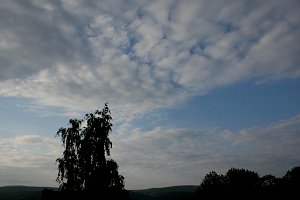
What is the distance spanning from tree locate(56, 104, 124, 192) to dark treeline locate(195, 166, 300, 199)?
58513 millimetres

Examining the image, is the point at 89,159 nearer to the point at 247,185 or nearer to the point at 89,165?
the point at 89,165

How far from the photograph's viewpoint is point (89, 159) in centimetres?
4256

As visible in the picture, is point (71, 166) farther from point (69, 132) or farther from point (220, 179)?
point (220, 179)

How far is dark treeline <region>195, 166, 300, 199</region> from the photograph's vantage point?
88.4m

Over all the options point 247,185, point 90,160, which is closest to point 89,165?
point 90,160

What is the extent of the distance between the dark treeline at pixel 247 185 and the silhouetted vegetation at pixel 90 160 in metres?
58.5

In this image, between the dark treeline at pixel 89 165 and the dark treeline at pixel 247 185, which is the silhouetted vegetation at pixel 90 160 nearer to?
the dark treeline at pixel 89 165

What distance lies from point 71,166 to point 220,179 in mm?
72291

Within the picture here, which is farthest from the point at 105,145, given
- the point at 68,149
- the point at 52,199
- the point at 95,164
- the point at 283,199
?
the point at 283,199

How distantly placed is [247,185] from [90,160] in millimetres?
71342

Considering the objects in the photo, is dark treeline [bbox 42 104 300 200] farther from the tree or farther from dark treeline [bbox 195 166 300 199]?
dark treeline [bbox 195 166 300 199]

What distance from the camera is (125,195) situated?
1515 inches

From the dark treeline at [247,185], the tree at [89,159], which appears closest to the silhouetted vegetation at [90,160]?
the tree at [89,159]

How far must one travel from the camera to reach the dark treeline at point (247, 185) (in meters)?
88.4
